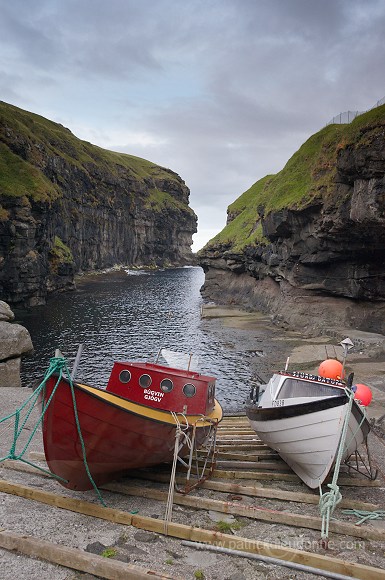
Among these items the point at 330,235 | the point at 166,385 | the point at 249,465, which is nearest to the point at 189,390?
the point at 166,385

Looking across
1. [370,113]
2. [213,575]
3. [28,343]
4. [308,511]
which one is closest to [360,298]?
[370,113]

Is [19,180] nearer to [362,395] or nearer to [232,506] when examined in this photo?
[362,395]

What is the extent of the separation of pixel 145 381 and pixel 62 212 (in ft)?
361

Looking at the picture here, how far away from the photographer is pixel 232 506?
9.51 meters

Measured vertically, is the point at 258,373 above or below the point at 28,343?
below

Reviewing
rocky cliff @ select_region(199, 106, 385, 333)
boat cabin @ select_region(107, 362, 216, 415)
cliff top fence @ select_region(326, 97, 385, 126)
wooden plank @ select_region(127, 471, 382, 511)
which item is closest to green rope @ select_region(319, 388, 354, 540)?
wooden plank @ select_region(127, 471, 382, 511)

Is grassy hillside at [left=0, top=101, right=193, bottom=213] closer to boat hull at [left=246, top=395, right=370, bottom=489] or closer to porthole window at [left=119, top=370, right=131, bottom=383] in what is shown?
porthole window at [left=119, top=370, right=131, bottom=383]

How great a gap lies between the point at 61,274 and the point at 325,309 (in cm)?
5208

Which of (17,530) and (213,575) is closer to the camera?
(213,575)

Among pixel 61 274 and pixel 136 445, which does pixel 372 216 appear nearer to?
pixel 136 445

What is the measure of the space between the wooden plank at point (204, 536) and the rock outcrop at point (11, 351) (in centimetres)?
1805

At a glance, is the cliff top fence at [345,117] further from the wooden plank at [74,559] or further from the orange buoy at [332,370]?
the wooden plank at [74,559]

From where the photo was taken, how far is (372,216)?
38219 millimetres

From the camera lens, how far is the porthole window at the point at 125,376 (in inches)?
518
